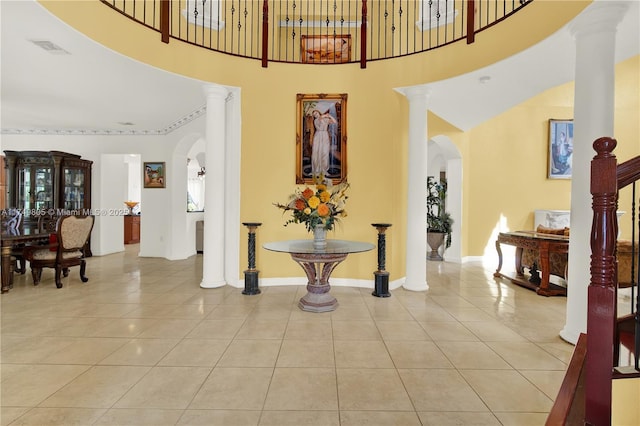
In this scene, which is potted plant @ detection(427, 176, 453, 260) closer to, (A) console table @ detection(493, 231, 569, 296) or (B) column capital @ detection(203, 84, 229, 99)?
(A) console table @ detection(493, 231, 569, 296)

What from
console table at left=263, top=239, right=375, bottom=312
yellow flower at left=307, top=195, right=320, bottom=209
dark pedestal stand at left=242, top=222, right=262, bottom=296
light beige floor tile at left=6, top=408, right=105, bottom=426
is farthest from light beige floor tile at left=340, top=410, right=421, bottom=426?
dark pedestal stand at left=242, top=222, right=262, bottom=296

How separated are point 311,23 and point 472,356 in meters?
6.67

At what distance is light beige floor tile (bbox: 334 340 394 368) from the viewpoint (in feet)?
8.26

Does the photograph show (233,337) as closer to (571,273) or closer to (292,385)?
(292,385)

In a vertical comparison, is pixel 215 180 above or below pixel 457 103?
below

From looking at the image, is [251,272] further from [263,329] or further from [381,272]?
[381,272]

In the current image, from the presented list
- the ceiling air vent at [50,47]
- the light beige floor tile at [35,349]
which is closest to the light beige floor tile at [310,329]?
the light beige floor tile at [35,349]

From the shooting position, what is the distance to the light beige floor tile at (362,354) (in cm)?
252

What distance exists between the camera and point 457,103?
5.22 metres

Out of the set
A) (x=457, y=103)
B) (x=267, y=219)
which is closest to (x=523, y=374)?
(x=267, y=219)

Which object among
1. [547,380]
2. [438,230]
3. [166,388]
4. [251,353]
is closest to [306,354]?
[251,353]

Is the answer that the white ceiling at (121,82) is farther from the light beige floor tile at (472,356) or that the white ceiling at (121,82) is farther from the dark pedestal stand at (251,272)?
the light beige floor tile at (472,356)

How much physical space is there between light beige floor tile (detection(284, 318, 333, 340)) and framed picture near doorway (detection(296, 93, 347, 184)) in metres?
2.17

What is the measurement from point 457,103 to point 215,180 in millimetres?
4050
